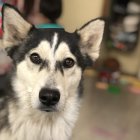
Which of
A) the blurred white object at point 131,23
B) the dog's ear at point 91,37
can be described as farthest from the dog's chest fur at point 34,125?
the blurred white object at point 131,23

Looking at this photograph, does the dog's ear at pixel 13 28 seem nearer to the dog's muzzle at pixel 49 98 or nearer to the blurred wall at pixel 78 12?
the dog's muzzle at pixel 49 98

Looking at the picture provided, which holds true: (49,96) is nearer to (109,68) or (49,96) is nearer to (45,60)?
(45,60)

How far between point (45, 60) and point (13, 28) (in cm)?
22

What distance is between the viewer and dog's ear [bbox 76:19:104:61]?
172cm

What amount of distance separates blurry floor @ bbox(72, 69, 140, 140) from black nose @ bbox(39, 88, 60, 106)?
40.9 inches

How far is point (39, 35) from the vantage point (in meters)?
1.63

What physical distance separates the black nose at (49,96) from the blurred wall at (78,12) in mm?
2155

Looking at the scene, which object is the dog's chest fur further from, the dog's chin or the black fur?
the black fur

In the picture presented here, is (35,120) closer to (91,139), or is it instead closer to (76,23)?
(91,139)

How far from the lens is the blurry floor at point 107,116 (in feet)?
9.09

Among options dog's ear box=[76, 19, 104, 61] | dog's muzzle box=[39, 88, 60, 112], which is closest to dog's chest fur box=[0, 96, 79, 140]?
dog's muzzle box=[39, 88, 60, 112]

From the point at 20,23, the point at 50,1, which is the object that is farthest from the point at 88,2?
the point at 20,23


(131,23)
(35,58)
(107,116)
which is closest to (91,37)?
(35,58)

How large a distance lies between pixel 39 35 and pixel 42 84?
229 mm
